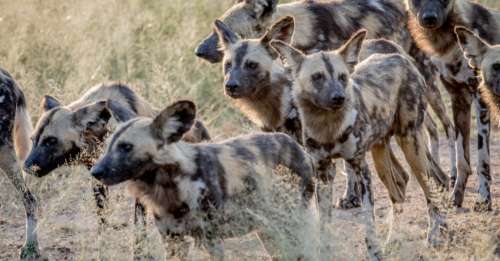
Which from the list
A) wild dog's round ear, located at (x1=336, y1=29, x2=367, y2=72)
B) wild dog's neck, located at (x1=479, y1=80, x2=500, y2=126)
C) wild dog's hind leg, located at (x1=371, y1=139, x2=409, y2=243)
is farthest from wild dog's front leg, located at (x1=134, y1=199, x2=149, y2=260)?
wild dog's neck, located at (x1=479, y1=80, x2=500, y2=126)

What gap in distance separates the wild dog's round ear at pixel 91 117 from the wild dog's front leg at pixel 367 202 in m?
1.20

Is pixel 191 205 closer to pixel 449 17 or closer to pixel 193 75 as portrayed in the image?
pixel 449 17

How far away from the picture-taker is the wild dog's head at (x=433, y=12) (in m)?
7.11

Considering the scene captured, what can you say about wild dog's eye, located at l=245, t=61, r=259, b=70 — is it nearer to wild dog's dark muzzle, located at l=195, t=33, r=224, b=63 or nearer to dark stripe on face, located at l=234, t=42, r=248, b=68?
dark stripe on face, located at l=234, t=42, r=248, b=68

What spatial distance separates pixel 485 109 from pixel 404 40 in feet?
3.64

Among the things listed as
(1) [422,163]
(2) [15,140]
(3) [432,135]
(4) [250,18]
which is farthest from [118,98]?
(3) [432,135]

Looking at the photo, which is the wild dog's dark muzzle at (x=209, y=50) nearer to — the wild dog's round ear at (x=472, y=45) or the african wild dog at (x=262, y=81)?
the african wild dog at (x=262, y=81)

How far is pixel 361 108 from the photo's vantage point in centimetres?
586

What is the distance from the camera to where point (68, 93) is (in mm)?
7891

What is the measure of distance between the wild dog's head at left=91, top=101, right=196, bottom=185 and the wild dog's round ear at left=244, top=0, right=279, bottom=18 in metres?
2.92

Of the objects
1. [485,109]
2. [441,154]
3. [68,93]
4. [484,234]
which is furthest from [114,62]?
[484,234]

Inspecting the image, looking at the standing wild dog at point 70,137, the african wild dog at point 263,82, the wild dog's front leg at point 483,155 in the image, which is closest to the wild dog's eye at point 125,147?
the standing wild dog at point 70,137

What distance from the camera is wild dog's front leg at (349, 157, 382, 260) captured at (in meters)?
5.58

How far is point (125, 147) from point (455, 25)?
314cm
